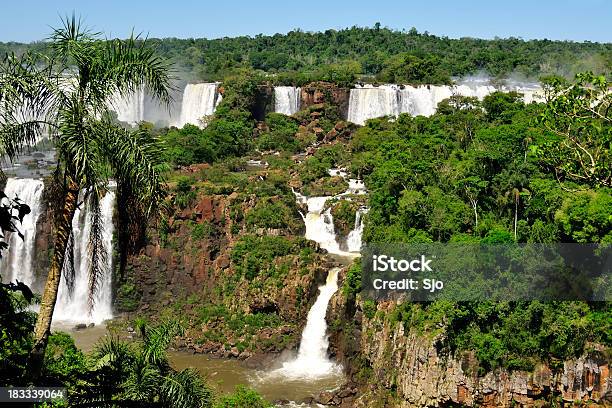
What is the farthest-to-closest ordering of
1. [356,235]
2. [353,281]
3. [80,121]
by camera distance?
1. [356,235]
2. [353,281]
3. [80,121]

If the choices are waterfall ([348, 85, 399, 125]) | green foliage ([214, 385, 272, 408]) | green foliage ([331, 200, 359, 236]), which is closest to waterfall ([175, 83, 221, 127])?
waterfall ([348, 85, 399, 125])

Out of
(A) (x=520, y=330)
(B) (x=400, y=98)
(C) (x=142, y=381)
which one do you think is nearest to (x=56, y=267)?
(C) (x=142, y=381)

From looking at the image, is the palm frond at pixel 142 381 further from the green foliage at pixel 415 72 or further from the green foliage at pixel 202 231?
the green foliage at pixel 415 72

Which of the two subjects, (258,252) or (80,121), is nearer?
(80,121)

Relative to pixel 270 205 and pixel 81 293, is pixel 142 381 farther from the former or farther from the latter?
pixel 81 293

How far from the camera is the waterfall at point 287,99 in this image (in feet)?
196

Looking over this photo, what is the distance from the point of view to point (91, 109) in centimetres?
938

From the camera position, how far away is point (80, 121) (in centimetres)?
904

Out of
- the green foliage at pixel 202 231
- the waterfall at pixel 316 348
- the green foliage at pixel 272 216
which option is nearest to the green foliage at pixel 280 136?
the green foliage at pixel 272 216

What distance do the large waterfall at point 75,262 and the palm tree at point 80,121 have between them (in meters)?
27.9

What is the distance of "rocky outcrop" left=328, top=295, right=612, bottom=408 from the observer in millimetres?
22000

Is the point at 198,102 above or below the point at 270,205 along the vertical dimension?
above

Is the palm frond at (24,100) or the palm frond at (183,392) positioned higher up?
the palm frond at (24,100)

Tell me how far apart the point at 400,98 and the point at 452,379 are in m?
37.1
